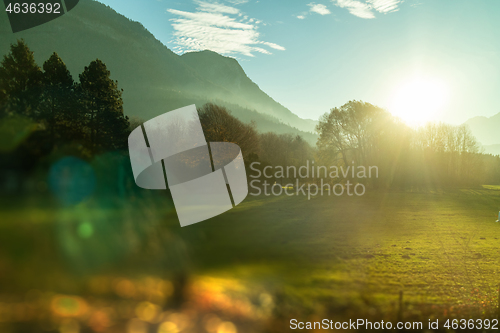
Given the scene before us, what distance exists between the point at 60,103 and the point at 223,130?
24698 millimetres

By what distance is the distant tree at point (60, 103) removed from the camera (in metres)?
27.1

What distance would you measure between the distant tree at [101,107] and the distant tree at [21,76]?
14.1 ft

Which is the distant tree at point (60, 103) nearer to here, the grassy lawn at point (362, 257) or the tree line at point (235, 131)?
the tree line at point (235, 131)

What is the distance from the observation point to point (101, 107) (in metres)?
34.6

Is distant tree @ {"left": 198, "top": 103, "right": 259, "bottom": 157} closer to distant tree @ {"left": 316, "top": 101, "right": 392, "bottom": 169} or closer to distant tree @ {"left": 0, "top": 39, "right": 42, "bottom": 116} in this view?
distant tree @ {"left": 316, "top": 101, "right": 392, "bottom": 169}

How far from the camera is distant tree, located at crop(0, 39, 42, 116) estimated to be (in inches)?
1120

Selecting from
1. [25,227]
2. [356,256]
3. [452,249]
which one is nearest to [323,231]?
[356,256]

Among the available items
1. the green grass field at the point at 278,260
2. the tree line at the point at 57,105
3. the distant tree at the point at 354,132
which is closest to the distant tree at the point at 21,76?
the tree line at the point at 57,105

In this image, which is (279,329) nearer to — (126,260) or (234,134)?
(126,260)

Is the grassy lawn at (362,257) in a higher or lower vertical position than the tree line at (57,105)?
lower

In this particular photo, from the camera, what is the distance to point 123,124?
1390 inches

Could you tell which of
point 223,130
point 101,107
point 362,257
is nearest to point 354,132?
point 223,130

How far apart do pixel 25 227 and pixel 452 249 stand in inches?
921

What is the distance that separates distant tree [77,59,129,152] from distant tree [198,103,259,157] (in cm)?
1680
